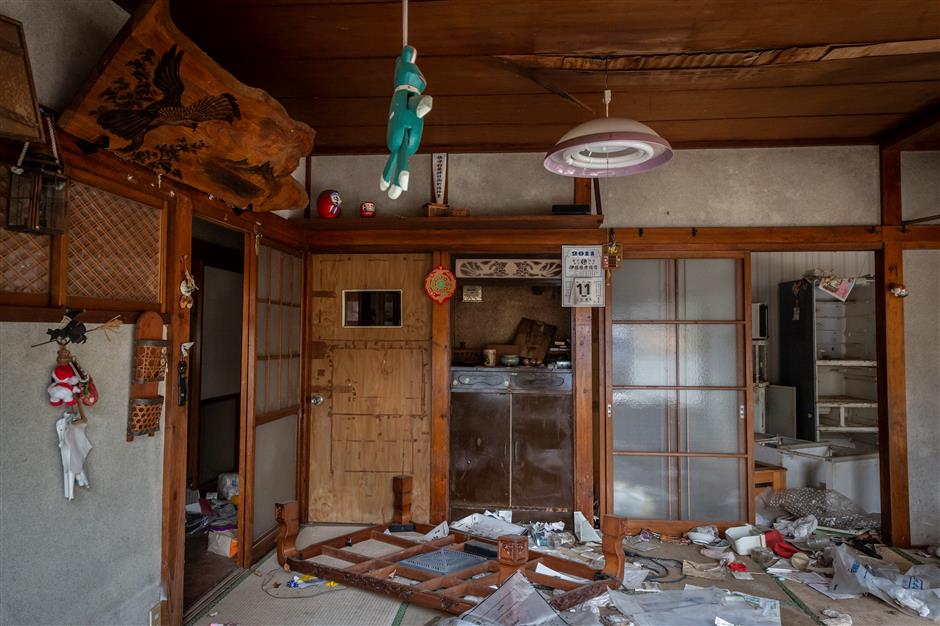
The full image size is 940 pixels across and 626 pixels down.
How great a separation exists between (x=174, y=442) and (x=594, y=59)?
9.44 feet

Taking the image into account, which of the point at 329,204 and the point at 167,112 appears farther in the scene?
the point at 329,204

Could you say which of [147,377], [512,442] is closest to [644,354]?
[512,442]

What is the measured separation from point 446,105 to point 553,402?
7.72 feet

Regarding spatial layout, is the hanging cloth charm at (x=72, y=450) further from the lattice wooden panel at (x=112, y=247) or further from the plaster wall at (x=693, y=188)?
the plaster wall at (x=693, y=188)

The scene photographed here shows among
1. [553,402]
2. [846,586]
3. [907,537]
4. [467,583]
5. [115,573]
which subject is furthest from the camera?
[553,402]

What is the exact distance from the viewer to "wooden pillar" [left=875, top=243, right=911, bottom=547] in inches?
169

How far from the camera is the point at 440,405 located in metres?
4.62

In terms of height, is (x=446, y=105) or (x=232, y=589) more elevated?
(x=446, y=105)

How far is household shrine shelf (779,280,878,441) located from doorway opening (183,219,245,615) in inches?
221

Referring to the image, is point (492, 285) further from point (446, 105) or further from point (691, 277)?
point (446, 105)

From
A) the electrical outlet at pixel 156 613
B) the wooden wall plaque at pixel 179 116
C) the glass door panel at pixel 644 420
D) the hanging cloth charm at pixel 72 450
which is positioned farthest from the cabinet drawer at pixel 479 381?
the hanging cloth charm at pixel 72 450

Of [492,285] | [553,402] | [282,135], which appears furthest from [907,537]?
[282,135]

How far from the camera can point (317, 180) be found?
4.80 metres

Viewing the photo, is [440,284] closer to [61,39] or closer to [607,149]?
[607,149]
